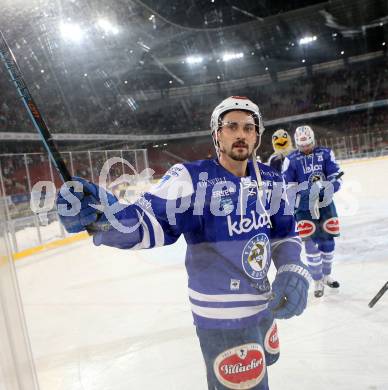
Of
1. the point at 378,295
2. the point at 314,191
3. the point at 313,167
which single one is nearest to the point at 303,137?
the point at 313,167

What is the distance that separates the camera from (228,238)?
3.13 ft

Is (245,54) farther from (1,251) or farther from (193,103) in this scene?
(1,251)

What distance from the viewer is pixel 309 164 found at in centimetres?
265

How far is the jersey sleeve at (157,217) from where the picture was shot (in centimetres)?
84

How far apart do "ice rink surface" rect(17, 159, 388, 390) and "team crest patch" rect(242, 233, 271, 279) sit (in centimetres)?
67

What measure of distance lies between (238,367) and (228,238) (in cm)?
31

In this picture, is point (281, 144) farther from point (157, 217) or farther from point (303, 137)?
point (157, 217)

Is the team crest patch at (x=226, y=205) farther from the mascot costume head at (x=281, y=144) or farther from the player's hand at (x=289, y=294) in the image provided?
the mascot costume head at (x=281, y=144)

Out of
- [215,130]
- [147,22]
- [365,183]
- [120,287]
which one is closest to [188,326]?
[120,287]

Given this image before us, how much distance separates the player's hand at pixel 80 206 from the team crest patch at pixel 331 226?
2.16 m

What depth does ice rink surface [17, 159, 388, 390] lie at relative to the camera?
153 cm

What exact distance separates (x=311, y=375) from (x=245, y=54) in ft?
21.7

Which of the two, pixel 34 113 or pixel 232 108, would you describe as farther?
pixel 232 108

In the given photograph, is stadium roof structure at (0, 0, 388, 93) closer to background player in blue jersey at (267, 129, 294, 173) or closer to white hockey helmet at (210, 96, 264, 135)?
background player in blue jersey at (267, 129, 294, 173)
